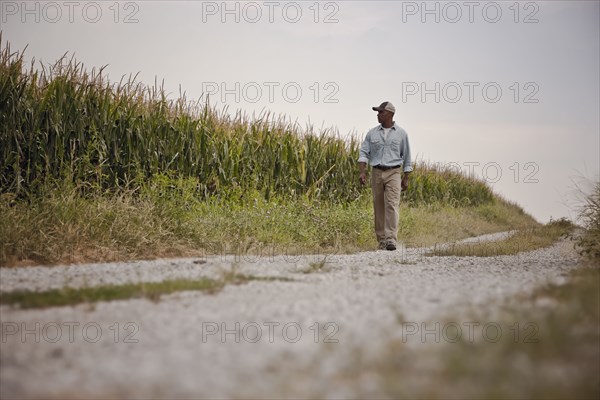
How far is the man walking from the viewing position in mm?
10039

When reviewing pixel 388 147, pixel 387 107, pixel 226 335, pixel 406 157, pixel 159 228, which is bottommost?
pixel 226 335

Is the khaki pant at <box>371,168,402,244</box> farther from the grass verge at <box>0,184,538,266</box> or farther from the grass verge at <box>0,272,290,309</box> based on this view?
the grass verge at <box>0,272,290,309</box>

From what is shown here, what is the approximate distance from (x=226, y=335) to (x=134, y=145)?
7.58m

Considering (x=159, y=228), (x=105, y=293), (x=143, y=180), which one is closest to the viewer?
(x=105, y=293)

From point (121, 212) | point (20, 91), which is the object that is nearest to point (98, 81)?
point (20, 91)

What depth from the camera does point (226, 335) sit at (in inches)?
113

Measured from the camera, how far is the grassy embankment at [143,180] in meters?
6.97

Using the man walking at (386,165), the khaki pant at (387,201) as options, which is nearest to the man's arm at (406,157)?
the man walking at (386,165)

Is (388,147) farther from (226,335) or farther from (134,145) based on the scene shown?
(226,335)

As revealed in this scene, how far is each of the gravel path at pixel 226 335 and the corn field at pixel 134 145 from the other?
4316 mm

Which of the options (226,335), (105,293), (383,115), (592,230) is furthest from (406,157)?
(226,335)

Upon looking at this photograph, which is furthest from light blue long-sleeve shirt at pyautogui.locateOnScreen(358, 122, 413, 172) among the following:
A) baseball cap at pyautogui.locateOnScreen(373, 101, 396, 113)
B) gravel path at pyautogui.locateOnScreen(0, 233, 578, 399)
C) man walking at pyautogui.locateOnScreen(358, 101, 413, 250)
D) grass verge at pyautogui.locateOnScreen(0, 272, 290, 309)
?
grass verge at pyautogui.locateOnScreen(0, 272, 290, 309)

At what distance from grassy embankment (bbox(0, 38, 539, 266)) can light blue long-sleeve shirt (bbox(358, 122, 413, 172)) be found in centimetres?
147

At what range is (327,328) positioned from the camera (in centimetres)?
290
